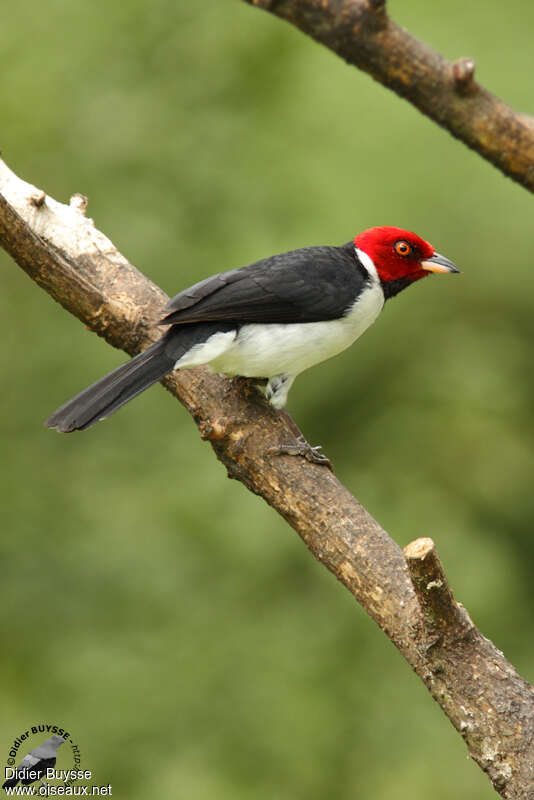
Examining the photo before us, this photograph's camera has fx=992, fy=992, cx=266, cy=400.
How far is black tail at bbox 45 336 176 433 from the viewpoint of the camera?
308cm

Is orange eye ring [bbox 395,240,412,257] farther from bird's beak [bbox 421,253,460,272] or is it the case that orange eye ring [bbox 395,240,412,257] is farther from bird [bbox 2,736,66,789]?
bird [bbox 2,736,66,789]

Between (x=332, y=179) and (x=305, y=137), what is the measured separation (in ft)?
1.21

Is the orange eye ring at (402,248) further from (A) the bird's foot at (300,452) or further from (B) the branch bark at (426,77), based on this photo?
(B) the branch bark at (426,77)

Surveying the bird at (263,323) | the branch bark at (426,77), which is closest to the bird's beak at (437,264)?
the bird at (263,323)

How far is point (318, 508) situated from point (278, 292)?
77 centimetres

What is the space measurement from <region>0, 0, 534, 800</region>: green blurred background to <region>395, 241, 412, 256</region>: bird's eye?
96 cm

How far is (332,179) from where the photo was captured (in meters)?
5.01

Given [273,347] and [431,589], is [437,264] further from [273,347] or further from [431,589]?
[431,589]

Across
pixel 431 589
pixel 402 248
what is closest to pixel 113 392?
pixel 431 589

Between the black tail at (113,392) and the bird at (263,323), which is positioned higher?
the bird at (263,323)

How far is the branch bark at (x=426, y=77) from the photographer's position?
8.07 feet

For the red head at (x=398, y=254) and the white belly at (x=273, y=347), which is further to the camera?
the red head at (x=398, y=254)

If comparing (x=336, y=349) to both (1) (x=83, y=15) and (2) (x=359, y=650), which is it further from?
(1) (x=83, y=15)

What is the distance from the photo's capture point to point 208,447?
488cm
